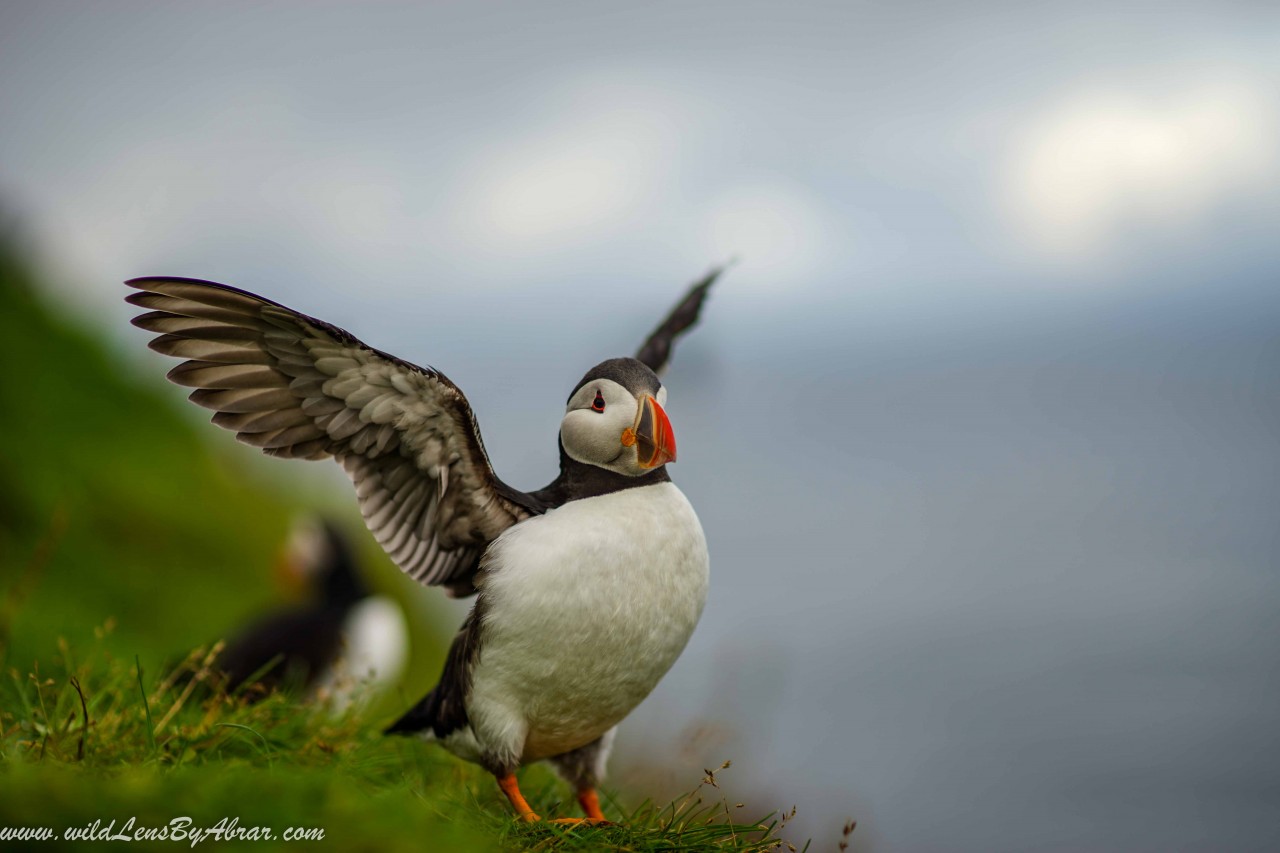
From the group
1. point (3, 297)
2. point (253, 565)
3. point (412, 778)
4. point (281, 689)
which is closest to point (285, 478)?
point (253, 565)

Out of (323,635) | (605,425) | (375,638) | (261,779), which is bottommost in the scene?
(375,638)

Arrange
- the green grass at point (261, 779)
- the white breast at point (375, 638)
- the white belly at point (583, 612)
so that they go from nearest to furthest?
1. the green grass at point (261, 779)
2. the white belly at point (583, 612)
3. the white breast at point (375, 638)

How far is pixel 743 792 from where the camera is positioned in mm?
6418

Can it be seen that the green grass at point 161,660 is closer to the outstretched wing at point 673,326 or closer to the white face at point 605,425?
the white face at point 605,425

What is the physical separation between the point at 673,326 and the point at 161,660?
4241mm

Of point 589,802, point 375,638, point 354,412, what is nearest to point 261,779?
point 354,412

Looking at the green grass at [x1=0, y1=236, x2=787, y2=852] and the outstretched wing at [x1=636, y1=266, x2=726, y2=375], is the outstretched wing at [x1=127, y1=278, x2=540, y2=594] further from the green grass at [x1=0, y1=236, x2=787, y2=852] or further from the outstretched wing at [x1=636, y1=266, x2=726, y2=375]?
the outstretched wing at [x1=636, y1=266, x2=726, y2=375]

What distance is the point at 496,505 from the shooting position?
405 cm

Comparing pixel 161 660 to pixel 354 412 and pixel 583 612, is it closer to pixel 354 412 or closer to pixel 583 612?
pixel 354 412

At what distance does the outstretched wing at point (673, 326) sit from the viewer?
16.2ft

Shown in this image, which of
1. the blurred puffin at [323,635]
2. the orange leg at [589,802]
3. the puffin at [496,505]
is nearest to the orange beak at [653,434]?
the puffin at [496,505]

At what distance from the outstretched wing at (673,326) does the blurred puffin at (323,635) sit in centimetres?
197

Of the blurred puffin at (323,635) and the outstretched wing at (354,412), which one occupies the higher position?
the outstretched wing at (354,412)

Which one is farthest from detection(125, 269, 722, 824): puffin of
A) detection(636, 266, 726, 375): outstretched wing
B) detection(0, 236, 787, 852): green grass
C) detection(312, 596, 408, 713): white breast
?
detection(312, 596, 408, 713): white breast
